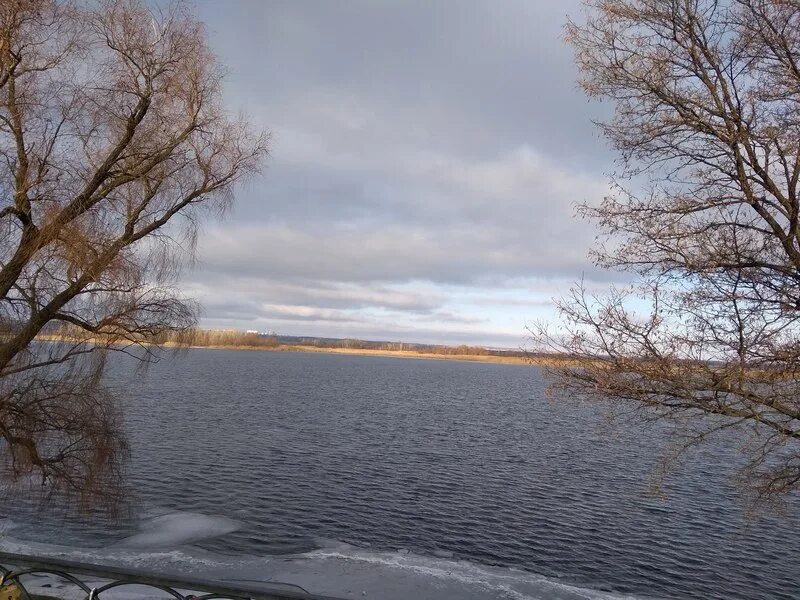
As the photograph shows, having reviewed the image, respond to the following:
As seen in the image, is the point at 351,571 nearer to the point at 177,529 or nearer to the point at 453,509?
the point at 177,529

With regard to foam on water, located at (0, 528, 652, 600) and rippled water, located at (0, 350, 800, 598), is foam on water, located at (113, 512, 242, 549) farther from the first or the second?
foam on water, located at (0, 528, 652, 600)

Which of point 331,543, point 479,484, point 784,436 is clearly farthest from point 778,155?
point 479,484

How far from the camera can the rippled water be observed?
50.0 feet

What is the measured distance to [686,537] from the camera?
1803 cm

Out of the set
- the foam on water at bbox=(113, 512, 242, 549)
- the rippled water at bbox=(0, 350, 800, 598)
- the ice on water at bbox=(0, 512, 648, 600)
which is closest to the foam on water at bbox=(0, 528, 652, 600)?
the ice on water at bbox=(0, 512, 648, 600)

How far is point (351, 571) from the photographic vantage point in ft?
45.9

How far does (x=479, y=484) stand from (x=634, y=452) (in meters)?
12.6

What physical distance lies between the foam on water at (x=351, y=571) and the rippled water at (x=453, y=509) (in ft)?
0.37

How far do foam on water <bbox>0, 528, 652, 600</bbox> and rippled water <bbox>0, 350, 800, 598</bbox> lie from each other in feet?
0.37

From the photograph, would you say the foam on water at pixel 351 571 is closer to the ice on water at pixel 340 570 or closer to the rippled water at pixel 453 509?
the ice on water at pixel 340 570

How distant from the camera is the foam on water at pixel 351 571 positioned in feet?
42.5

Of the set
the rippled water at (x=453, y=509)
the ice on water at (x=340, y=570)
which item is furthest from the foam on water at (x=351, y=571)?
the rippled water at (x=453, y=509)

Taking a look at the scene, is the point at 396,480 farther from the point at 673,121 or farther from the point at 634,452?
the point at 673,121

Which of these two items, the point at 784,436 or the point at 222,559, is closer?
the point at 784,436
